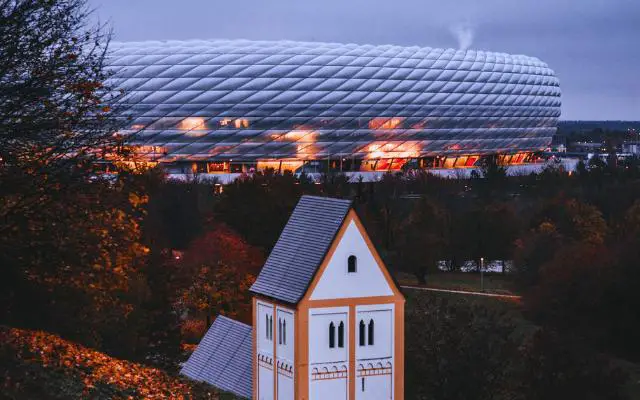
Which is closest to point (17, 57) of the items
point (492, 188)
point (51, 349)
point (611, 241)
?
point (51, 349)

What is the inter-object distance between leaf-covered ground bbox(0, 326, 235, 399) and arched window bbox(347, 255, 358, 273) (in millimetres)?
8487

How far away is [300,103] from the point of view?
125 m

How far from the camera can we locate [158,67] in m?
122

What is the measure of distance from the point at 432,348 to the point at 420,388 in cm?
134

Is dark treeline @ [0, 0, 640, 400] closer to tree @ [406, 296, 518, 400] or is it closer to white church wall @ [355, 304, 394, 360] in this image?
tree @ [406, 296, 518, 400]

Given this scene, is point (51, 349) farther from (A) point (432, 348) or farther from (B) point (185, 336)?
Result: (B) point (185, 336)

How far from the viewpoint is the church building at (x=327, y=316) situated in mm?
33906

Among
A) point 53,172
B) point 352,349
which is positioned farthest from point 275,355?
point 53,172

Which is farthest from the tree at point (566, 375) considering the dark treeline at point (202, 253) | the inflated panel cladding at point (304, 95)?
the inflated panel cladding at point (304, 95)

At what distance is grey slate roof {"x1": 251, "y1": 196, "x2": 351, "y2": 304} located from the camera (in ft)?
112

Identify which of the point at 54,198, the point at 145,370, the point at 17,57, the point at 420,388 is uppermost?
the point at 17,57

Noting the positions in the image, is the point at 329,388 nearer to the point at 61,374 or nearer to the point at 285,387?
the point at 285,387

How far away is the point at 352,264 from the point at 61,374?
1363 centimetres

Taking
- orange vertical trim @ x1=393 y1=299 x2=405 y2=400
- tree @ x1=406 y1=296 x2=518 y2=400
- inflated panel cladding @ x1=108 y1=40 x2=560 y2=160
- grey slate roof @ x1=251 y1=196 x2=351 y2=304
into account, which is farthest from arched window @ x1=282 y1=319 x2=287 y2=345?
inflated panel cladding @ x1=108 y1=40 x2=560 y2=160
